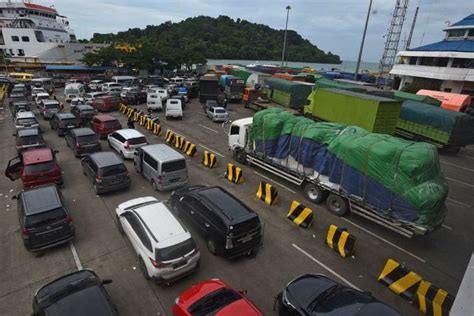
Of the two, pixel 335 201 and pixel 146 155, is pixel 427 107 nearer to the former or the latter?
pixel 335 201

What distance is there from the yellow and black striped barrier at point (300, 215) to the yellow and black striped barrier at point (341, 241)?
124cm

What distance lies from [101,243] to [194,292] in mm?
5202

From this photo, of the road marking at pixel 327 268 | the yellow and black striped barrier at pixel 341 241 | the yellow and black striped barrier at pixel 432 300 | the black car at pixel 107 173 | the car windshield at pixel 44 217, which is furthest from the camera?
the black car at pixel 107 173

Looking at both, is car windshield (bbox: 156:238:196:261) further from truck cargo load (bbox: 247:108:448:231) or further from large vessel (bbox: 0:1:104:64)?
large vessel (bbox: 0:1:104:64)

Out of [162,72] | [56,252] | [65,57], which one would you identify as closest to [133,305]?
[56,252]

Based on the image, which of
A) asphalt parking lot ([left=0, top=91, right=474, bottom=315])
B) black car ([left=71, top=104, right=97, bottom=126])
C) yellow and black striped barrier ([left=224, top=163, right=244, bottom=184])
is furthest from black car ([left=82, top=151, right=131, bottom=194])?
black car ([left=71, top=104, right=97, bottom=126])

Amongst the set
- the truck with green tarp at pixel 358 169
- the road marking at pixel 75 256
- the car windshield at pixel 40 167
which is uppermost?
the truck with green tarp at pixel 358 169

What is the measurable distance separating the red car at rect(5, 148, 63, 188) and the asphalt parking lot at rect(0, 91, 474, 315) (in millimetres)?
1031

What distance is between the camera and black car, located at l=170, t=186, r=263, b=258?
9.34 meters

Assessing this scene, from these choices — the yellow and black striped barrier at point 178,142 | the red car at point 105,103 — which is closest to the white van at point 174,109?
the red car at point 105,103

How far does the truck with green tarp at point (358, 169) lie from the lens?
10.1 m

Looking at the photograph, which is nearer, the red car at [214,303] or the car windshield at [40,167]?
the red car at [214,303]

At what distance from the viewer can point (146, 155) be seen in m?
14.6

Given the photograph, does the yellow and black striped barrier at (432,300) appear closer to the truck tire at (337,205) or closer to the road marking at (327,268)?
the road marking at (327,268)
